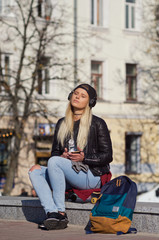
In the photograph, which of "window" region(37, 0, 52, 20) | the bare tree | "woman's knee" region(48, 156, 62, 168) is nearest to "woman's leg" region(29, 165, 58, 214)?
"woman's knee" region(48, 156, 62, 168)

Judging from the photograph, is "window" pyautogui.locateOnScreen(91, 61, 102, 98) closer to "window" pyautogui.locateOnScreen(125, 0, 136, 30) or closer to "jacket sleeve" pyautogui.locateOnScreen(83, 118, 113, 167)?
"window" pyautogui.locateOnScreen(125, 0, 136, 30)

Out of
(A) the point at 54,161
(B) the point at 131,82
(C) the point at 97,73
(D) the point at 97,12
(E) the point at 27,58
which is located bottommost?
(A) the point at 54,161

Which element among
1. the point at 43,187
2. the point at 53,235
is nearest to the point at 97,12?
the point at 43,187

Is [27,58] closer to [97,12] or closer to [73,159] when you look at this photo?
[97,12]

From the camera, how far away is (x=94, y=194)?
829 cm

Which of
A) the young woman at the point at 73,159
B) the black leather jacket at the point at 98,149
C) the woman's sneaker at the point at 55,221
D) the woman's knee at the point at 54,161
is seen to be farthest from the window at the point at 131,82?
the woman's sneaker at the point at 55,221

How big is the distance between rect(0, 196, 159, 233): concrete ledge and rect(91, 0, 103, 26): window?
2203 centimetres

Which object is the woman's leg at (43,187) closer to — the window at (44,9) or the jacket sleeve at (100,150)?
the jacket sleeve at (100,150)

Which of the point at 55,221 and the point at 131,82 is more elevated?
the point at 131,82

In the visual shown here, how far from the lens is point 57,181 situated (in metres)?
8.09

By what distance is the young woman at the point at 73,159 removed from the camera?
808cm

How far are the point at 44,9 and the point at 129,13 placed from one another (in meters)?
5.66

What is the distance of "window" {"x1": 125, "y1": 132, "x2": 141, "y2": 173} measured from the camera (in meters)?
32.3

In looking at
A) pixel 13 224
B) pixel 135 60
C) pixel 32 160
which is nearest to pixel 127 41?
pixel 135 60
